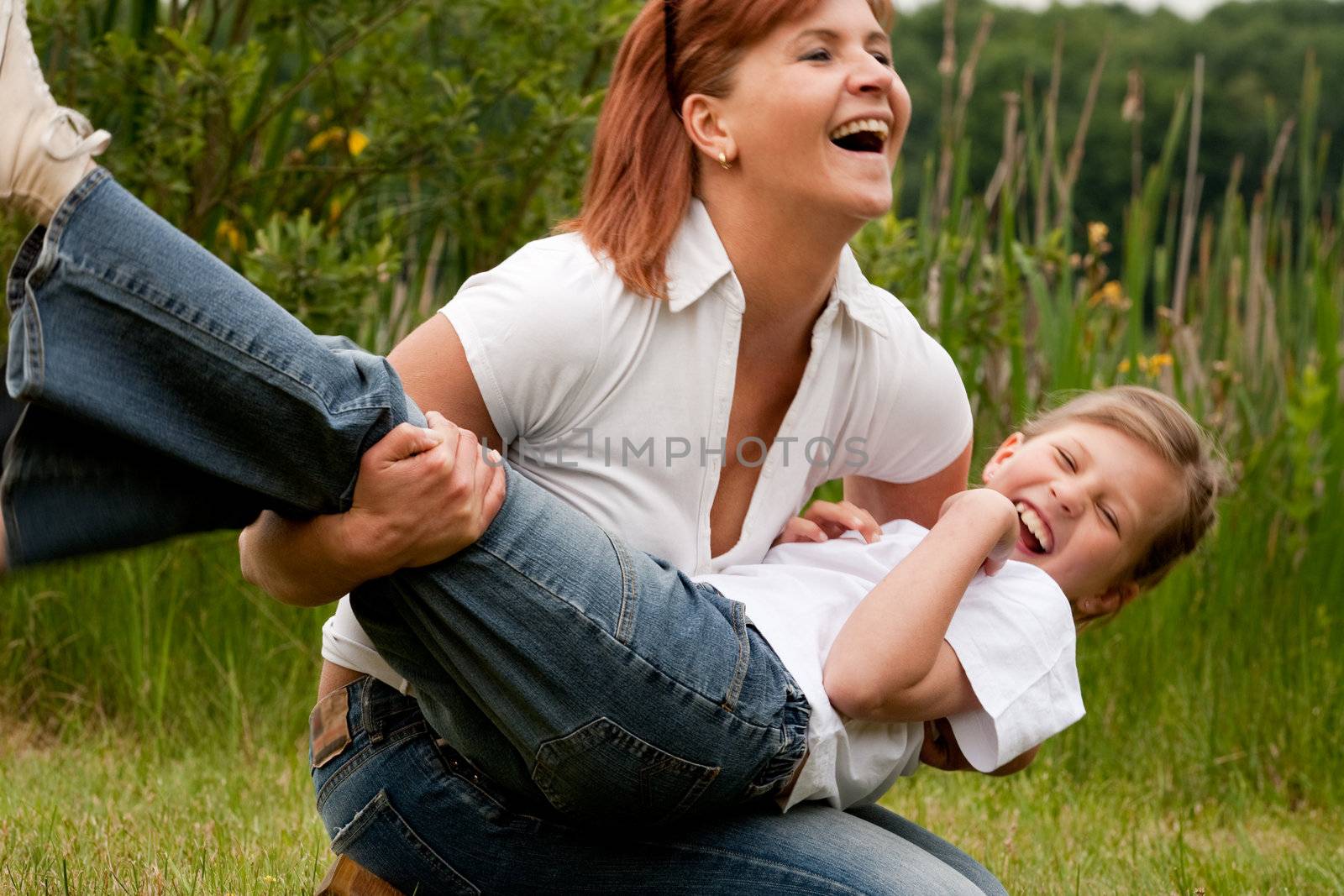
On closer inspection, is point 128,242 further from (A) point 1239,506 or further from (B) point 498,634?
(A) point 1239,506

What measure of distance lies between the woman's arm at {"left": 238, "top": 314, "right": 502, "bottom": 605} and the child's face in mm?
959

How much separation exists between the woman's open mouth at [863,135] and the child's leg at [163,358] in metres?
0.82

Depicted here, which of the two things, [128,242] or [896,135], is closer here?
[128,242]

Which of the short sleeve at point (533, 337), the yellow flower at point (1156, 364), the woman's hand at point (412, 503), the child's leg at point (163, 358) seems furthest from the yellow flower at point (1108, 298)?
the child's leg at point (163, 358)

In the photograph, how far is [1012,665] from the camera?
6.23ft

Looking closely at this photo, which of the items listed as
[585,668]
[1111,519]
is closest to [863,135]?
[1111,519]

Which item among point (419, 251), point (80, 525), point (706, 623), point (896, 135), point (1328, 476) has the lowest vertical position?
point (1328, 476)

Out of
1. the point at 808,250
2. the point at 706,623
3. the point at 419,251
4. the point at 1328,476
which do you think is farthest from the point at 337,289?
the point at 1328,476

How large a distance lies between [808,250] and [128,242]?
3.08 ft

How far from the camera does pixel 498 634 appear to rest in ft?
5.30

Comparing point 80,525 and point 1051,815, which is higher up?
point 80,525

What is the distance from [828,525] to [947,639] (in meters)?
0.38

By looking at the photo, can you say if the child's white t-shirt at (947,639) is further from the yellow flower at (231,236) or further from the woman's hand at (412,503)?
the yellow flower at (231,236)

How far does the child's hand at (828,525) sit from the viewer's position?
2.14 metres
